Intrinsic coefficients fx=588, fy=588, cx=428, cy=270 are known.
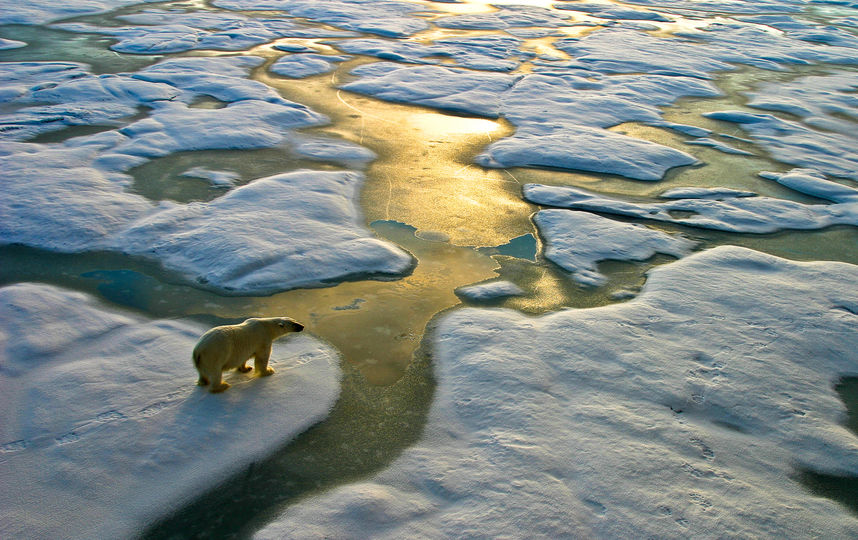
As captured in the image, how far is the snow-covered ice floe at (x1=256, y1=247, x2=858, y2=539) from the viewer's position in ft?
10.1

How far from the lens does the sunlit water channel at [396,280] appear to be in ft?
11.3

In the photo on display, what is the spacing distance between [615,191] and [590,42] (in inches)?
421

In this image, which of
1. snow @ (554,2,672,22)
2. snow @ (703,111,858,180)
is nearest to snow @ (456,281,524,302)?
snow @ (703,111,858,180)

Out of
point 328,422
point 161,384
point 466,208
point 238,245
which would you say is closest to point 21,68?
point 238,245

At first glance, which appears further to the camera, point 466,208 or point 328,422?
point 466,208

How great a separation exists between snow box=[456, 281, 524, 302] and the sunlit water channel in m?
0.08

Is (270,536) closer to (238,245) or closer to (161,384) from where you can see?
(161,384)

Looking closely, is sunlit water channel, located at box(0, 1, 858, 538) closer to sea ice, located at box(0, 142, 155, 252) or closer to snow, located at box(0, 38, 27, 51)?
sea ice, located at box(0, 142, 155, 252)

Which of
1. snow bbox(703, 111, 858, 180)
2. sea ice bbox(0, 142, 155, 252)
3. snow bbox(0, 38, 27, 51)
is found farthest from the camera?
snow bbox(0, 38, 27, 51)

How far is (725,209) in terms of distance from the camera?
6973 millimetres

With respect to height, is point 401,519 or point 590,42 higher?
point 590,42

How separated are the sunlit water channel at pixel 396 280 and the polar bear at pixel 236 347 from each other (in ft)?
1.23

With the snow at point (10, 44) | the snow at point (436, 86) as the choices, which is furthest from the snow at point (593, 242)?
the snow at point (10, 44)

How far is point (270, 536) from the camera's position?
2.94 metres
